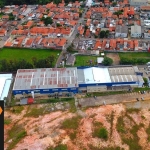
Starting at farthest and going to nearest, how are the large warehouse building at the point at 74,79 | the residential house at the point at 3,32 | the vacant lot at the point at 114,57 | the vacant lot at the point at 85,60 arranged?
the residential house at the point at 3,32 < the vacant lot at the point at 114,57 < the vacant lot at the point at 85,60 < the large warehouse building at the point at 74,79

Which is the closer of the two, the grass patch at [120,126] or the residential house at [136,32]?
the grass patch at [120,126]

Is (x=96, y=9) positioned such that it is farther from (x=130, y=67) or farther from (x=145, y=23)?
(x=130, y=67)

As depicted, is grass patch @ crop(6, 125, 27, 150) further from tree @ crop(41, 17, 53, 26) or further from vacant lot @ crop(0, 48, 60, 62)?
tree @ crop(41, 17, 53, 26)

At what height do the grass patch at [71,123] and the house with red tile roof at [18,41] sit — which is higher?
the grass patch at [71,123]

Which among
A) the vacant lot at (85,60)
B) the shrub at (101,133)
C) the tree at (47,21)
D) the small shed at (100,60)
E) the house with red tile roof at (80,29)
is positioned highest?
the shrub at (101,133)

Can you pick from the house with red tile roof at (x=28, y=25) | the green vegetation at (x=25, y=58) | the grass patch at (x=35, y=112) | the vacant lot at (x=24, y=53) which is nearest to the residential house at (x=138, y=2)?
the house with red tile roof at (x=28, y=25)

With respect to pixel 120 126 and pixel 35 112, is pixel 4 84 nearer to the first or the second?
pixel 35 112

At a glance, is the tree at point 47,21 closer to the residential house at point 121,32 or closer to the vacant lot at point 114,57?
the residential house at point 121,32
